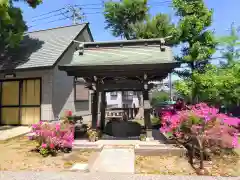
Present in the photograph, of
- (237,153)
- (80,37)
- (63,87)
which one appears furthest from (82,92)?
(237,153)

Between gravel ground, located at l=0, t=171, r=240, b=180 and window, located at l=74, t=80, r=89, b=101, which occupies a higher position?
window, located at l=74, t=80, r=89, b=101

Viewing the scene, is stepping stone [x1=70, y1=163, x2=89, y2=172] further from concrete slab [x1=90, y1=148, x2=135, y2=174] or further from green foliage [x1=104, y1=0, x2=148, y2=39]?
green foliage [x1=104, y1=0, x2=148, y2=39]

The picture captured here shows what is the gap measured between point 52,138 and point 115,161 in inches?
87.1

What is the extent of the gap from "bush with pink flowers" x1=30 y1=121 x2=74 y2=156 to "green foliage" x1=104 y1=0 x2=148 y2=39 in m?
15.7

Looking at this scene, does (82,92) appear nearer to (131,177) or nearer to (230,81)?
(230,81)

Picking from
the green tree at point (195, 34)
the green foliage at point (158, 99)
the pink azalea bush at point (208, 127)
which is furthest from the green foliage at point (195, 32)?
the green foliage at point (158, 99)

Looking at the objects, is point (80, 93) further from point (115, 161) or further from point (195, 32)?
point (115, 161)

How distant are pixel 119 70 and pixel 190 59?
5.00 m

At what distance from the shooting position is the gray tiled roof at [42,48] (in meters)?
12.3

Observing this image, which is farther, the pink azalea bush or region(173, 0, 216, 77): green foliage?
region(173, 0, 216, 77): green foliage

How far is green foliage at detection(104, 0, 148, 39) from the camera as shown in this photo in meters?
21.7

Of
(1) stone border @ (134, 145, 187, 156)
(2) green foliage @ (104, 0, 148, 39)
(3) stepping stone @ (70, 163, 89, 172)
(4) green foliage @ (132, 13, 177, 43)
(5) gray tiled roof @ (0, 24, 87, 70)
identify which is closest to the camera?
(3) stepping stone @ (70, 163, 89, 172)

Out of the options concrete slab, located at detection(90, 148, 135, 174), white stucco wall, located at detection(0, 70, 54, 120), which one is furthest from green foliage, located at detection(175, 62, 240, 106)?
white stucco wall, located at detection(0, 70, 54, 120)

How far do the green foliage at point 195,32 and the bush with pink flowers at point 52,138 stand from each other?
23.8 ft
